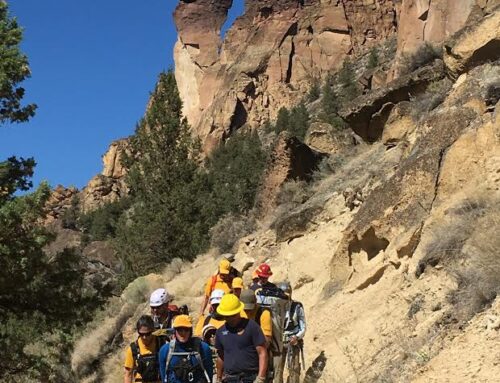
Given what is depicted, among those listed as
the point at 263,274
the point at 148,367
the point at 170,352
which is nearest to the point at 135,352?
the point at 148,367

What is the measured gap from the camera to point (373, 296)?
7.97m

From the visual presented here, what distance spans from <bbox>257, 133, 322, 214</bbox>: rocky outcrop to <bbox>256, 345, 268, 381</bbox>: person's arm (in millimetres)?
12724

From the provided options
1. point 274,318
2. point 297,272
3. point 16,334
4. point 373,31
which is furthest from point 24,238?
point 373,31

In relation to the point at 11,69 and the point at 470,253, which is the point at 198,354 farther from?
the point at 11,69

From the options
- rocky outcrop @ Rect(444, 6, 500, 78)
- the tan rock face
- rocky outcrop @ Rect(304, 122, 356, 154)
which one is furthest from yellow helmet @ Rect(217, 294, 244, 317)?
the tan rock face

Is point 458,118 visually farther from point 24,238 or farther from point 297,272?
point 24,238

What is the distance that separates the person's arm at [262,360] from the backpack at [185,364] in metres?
0.45

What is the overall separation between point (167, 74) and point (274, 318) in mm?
18096

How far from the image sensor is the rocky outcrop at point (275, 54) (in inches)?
3381

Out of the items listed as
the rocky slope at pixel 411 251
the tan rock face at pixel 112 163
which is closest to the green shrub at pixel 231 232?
the rocky slope at pixel 411 251

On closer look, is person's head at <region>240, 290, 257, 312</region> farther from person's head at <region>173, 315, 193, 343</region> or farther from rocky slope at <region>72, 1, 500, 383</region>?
rocky slope at <region>72, 1, 500, 383</region>

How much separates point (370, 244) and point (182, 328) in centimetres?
442

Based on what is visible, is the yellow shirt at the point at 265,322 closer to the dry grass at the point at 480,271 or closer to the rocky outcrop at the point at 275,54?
the dry grass at the point at 480,271

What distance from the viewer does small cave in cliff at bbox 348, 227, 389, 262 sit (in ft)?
28.5
